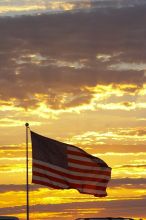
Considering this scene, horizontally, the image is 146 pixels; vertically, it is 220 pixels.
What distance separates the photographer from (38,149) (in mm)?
74625

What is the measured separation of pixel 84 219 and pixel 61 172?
345 centimetres

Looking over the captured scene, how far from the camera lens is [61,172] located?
74.9 m

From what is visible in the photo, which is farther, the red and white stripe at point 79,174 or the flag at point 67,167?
the red and white stripe at point 79,174

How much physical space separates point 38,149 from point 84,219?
5039 mm

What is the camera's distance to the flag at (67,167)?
7419 cm

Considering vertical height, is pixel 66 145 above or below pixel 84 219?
above

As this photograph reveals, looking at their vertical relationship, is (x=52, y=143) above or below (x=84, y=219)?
above

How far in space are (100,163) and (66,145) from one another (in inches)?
90.2

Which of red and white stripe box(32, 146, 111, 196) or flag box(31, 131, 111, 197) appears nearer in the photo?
flag box(31, 131, 111, 197)

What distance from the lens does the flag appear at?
74188 millimetres

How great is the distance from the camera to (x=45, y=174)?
243 feet

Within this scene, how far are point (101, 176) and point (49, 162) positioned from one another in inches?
131

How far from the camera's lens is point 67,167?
7531 cm

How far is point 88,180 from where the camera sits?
75562 millimetres
